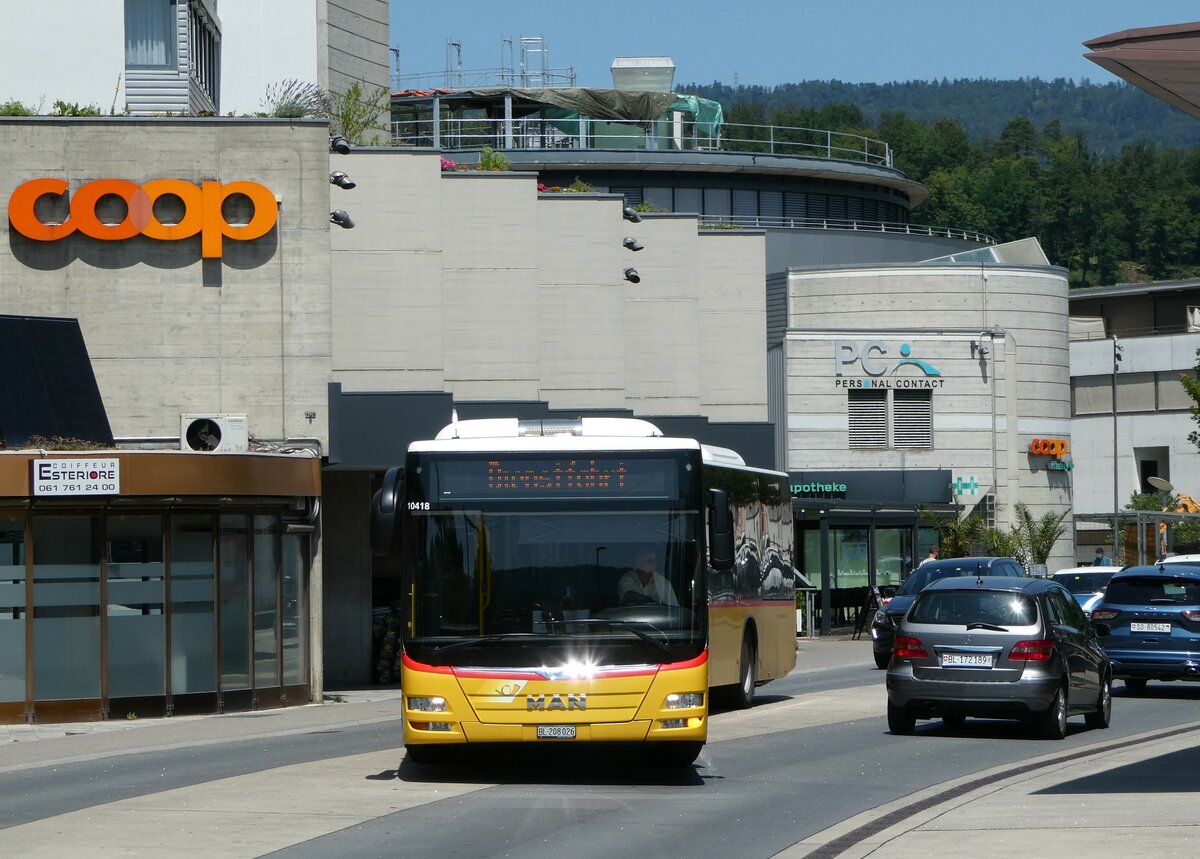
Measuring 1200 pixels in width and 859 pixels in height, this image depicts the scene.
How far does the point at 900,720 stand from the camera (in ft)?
64.2

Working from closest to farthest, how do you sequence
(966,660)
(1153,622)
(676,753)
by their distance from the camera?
(676,753) → (966,660) → (1153,622)

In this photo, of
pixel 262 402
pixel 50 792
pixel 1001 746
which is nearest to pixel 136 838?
pixel 50 792

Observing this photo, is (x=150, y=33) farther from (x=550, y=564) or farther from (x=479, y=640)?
(x=479, y=640)

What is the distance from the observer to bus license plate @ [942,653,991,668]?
1878cm

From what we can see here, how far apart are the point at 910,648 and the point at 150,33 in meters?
22.6

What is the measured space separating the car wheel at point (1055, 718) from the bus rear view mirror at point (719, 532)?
583cm

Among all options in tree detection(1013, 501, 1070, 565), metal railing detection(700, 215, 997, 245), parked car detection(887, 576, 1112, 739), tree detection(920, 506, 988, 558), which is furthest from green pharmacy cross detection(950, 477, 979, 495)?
parked car detection(887, 576, 1112, 739)

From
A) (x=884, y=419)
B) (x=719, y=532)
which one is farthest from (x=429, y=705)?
(x=884, y=419)

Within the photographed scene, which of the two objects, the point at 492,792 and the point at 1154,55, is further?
the point at 492,792

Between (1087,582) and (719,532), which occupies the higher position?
(719,532)

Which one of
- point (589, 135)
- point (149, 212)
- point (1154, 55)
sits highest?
point (589, 135)

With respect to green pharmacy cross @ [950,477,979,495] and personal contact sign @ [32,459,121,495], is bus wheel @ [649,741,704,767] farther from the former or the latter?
green pharmacy cross @ [950,477,979,495]

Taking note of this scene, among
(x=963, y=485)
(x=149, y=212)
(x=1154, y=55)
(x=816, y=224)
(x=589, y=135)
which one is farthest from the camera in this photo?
(x=816, y=224)

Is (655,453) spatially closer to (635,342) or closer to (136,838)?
(136,838)
